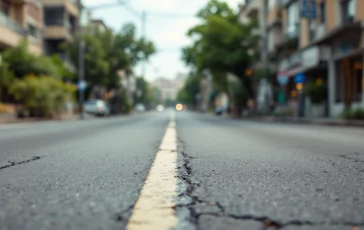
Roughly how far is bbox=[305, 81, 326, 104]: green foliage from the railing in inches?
720

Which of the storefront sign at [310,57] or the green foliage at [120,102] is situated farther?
the green foliage at [120,102]

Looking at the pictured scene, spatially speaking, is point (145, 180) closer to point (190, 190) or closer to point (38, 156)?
point (190, 190)

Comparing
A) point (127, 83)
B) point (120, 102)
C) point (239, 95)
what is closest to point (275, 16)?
point (239, 95)

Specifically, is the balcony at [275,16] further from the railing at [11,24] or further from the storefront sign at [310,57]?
the railing at [11,24]

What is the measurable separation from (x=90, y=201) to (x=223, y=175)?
49.8 inches

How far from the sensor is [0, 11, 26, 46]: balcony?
79.7 ft

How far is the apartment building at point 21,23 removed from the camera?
24984mm

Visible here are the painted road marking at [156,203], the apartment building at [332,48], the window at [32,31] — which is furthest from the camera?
the window at [32,31]

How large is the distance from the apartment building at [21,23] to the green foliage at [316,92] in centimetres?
1709

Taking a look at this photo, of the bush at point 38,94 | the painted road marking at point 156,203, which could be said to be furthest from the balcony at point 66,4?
the painted road marking at point 156,203

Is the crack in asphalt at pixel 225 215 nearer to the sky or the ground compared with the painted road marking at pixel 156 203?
nearer to the ground

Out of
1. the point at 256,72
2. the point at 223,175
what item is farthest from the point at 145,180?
the point at 256,72

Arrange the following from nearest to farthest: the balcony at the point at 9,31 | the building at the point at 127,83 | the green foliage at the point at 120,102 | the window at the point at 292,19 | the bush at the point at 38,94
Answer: the bush at the point at 38,94 → the balcony at the point at 9,31 → the window at the point at 292,19 → the green foliage at the point at 120,102 → the building at the point at 127,83

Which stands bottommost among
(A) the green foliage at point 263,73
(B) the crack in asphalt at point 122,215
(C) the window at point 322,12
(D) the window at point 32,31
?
(B) the crack in asphalt at point 122,215
